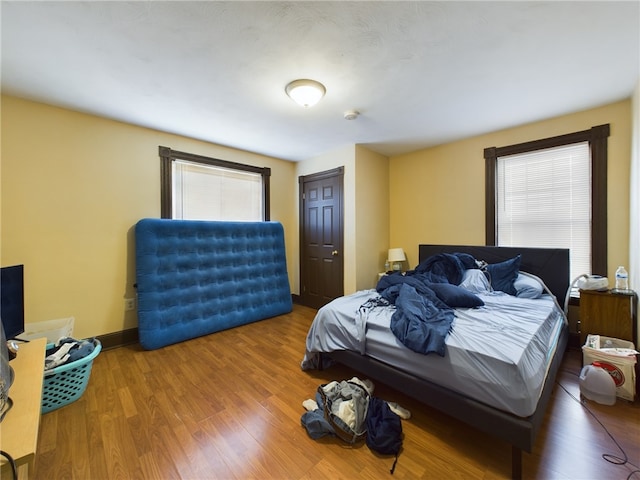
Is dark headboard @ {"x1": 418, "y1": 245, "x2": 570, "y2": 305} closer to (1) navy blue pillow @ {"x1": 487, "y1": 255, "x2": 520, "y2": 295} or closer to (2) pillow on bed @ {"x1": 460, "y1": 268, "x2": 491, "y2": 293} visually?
(1) navy blue pillow @ {"x1": 487, "y1": 255, "x2": 520, "y2": 295}

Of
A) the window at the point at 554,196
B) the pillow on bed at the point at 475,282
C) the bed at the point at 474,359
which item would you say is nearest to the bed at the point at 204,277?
the bed at the point at 474,359

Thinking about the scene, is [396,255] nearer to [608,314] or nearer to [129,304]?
[608,314]

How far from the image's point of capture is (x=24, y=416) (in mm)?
1059

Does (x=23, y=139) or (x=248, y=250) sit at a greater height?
(x=23, y=139)

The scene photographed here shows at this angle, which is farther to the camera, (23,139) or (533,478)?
(23,139)

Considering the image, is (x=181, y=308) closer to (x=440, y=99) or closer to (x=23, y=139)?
(x=23, y=139)

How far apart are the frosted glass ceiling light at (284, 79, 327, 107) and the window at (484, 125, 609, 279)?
2.44 metres

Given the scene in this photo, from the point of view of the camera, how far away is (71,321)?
2482 millimetres

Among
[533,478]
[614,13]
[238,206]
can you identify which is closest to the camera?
[533,478]

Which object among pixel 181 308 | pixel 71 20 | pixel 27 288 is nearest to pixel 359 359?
pixel 181 308

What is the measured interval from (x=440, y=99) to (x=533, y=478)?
2807 mm

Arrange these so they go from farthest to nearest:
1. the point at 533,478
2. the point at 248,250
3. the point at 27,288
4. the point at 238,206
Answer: the point at 238,206, the point at 248,250, the point at 27,288, the point at 533,478

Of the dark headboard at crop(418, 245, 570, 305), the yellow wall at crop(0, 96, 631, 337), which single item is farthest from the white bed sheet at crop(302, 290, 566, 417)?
the yellow wall at crop(0, 96, 631, 337)

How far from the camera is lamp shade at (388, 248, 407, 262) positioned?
3.85 metres
